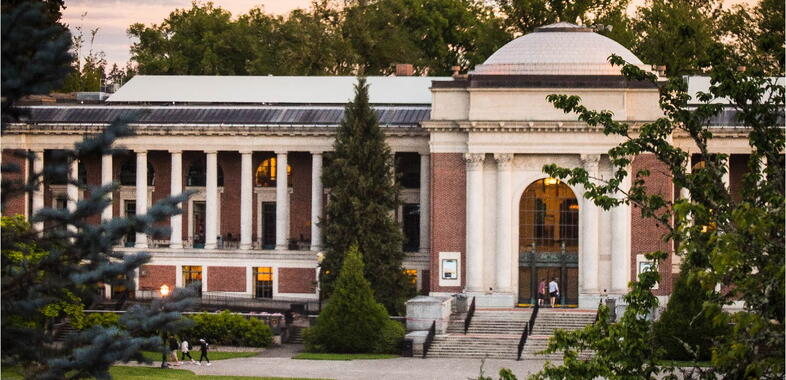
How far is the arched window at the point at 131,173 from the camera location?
8800 centimetres

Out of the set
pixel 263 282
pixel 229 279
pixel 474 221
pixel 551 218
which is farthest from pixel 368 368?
pixel 229 279

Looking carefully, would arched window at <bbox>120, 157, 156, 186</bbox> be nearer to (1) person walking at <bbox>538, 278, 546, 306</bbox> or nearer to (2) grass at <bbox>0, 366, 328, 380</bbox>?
(1) person walking at <bbox>538, 278, 546, 306</bbox>

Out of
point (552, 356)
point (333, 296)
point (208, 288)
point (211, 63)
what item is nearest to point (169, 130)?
point (208, 288)

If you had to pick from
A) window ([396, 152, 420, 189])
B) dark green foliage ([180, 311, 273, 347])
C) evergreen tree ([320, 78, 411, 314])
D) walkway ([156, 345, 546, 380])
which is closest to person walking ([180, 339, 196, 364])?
walkway ([156, 345, 546, 380])

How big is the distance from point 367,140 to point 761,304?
165ft

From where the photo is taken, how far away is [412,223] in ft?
279

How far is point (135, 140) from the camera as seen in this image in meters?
84.8

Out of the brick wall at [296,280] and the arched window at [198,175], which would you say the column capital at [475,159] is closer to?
the brick wall at [296,280]

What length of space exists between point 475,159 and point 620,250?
24.5 ft

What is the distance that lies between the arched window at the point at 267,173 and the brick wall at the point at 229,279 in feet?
16.4

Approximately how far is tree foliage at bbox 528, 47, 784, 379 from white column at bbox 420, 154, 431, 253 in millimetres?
46744

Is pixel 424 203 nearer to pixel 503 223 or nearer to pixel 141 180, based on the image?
pixel 503 223

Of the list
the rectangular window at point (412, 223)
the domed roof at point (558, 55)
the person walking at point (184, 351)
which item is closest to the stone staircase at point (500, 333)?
the person walking at point (184, 351)

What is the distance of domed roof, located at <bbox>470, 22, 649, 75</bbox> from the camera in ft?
255
